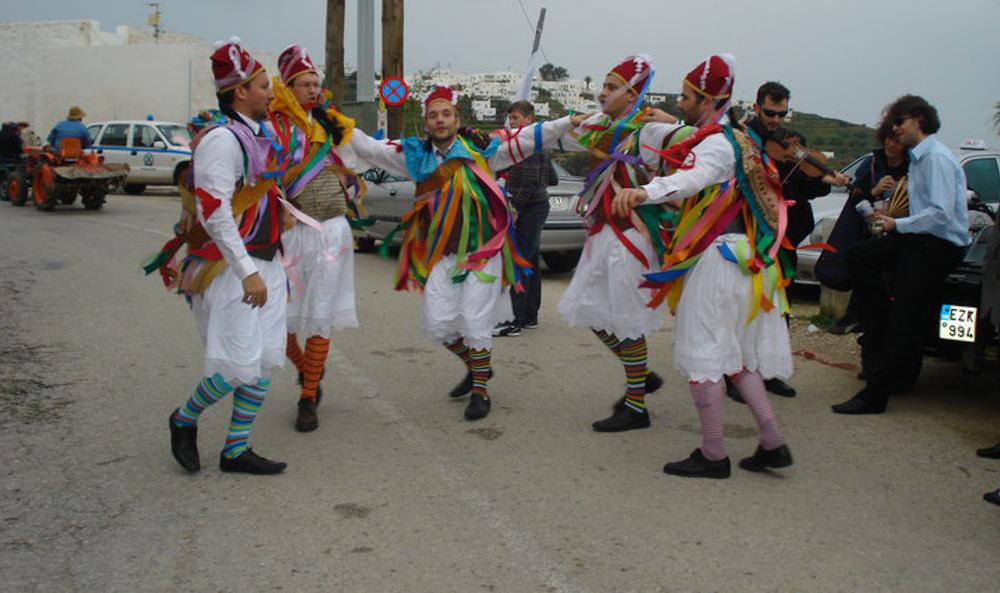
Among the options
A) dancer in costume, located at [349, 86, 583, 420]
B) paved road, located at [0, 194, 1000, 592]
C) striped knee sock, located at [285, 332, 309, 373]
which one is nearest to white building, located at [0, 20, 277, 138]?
paved road, located at [0, 194, 1000, 592]

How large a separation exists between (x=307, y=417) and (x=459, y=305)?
3.59ft

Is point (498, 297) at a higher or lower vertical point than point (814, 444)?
higher

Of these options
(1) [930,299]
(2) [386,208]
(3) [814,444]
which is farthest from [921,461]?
(2) [386,208]

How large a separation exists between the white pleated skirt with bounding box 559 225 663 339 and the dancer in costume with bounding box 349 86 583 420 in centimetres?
51

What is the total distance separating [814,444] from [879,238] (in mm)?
1631

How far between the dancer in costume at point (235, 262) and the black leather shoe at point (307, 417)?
721 mm

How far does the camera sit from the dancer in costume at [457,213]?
5.46 m

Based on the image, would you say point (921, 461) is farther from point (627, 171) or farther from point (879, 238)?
point (627, 171)

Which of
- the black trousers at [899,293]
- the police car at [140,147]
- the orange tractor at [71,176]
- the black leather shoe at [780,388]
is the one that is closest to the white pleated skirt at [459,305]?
the black leather shoe at [780,388]

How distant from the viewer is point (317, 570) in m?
3.53

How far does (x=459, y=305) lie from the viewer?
5.52 metres

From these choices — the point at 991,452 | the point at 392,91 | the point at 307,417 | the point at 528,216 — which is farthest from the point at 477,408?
the point at 392,91

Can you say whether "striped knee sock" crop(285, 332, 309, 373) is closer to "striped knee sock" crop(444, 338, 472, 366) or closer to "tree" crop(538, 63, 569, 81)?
"striped knee sock" crop(444, 338, 472, 366)

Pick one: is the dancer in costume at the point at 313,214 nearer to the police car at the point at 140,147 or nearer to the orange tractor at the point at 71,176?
the orange tractor at the point at 71,176
